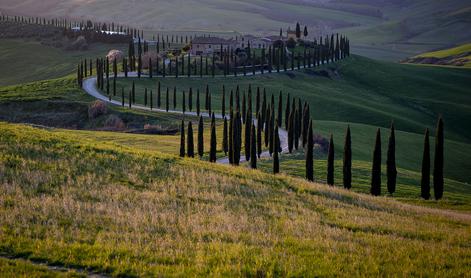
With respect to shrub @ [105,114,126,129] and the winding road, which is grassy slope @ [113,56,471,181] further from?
shrub @ [105,114,126,129]

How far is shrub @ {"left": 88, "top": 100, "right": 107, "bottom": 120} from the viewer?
10450 centimetres

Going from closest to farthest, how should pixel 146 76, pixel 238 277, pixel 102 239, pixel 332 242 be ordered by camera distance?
pixel 238 277
pixel 102 239
pixel 332 242
pixel 146 76

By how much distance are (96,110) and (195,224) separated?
86.5 meters

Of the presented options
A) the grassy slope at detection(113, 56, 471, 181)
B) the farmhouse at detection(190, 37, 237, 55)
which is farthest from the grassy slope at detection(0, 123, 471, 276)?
the farmhouse at detection(190, 37, 237, 55)

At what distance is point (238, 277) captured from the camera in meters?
16.2

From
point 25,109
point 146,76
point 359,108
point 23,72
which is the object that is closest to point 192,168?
point 25,109

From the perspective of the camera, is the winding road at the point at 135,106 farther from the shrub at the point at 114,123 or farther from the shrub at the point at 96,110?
the shrub at the point at 114,123

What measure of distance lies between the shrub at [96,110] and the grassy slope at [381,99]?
17.7m

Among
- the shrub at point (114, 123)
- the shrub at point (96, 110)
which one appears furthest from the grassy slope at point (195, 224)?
the shrub at point (96, 110)

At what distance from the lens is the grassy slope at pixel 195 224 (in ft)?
57.8

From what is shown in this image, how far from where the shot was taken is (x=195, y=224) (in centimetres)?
2278

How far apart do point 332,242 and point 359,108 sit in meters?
114

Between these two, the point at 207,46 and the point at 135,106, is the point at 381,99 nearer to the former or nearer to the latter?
the point at 207,46

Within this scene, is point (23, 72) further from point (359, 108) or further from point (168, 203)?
point (168, 203)
